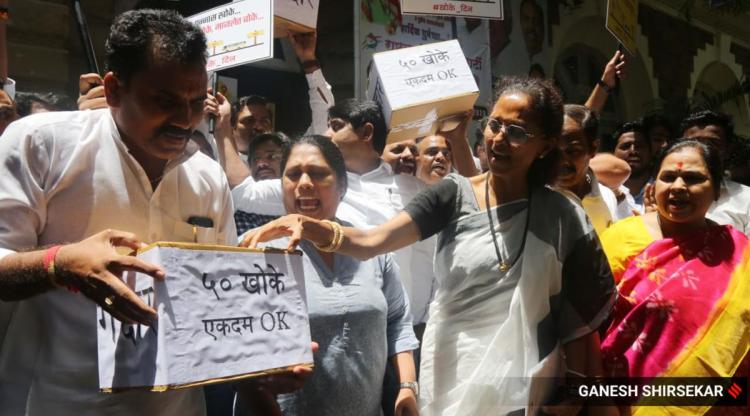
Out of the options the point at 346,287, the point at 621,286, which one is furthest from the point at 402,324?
the point at 621,286

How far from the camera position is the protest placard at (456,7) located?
414cm

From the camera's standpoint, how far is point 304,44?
3.99m

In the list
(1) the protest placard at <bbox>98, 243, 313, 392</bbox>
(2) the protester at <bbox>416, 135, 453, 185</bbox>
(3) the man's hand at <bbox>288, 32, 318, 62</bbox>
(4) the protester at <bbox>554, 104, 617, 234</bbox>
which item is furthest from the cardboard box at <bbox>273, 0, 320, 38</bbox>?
(1) the protest placard at <bbox>98, 243, 313, 392</bbox>

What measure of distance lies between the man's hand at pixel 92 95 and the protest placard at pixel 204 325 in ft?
2.43

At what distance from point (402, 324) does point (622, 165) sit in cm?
188

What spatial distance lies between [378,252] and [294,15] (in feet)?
6.59

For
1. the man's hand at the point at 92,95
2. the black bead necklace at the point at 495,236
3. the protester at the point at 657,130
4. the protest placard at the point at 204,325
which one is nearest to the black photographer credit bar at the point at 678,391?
the black bead necklace at the point at 495,236

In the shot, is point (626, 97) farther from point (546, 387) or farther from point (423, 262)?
point (546, 387)

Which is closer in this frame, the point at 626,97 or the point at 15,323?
the point at 15,323

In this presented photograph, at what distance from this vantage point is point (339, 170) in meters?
2.66

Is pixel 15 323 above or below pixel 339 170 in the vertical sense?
below

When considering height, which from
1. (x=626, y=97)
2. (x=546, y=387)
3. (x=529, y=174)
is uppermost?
(x=626, y=97)

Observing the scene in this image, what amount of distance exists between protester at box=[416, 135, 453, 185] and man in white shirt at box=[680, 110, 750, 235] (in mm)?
1246

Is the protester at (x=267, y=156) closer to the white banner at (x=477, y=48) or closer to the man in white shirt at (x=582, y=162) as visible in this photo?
the man in white shirt at (x=582, y=162)
